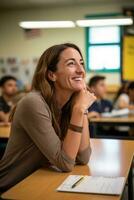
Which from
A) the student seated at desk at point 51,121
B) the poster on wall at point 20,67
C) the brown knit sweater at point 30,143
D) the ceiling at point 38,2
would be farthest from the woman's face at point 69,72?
the poster on wall at point 20,67

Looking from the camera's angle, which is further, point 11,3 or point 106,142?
point 11,3

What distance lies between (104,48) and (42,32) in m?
1.29

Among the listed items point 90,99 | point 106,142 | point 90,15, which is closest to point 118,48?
point 90,15

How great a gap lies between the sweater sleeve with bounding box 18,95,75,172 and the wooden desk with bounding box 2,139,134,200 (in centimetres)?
6

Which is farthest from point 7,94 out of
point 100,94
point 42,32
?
point 42,32

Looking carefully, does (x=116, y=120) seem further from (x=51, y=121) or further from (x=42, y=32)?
(x=42, y=32)

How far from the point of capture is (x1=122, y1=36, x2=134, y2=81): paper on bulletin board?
6.52 metres

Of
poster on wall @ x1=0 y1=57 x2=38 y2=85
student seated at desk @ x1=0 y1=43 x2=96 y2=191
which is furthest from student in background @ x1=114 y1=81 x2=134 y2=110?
student seated at desk @ x1=0 y1=43 x2=96 y2=191

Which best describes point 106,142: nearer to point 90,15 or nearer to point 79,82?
point 79,82

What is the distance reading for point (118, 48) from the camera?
6570 millimetres

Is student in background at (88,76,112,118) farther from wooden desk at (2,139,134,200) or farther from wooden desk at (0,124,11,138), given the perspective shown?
wooden desk at (2,139,134,200)

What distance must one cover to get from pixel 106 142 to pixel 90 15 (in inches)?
186

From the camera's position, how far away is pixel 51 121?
66.8 inches

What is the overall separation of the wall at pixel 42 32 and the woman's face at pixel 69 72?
4.94 meters
